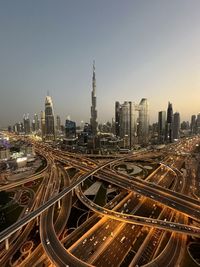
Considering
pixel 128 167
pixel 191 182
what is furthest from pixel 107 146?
pixel 191 182

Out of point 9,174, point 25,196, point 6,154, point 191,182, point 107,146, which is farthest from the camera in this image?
point 107,146

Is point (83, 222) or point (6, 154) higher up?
point (6, 154)

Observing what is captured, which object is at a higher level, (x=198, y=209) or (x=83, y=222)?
(x=198, y=209)

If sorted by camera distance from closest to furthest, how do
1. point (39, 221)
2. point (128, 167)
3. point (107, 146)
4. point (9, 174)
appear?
point (39, 221) < point (9, 174) < point (128, 167) < point (107, 146)

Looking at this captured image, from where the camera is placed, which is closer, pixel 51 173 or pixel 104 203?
pixel 104 203

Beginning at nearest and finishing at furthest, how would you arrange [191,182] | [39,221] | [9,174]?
[39,221]
[191,182]
[9,174]

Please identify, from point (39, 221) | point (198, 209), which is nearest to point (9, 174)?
point (39, 221)

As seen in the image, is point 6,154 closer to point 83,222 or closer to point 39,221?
point 39,221

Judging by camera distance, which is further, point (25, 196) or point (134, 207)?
point (25, 196)

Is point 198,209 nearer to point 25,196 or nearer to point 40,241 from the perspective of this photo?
point 40,241
